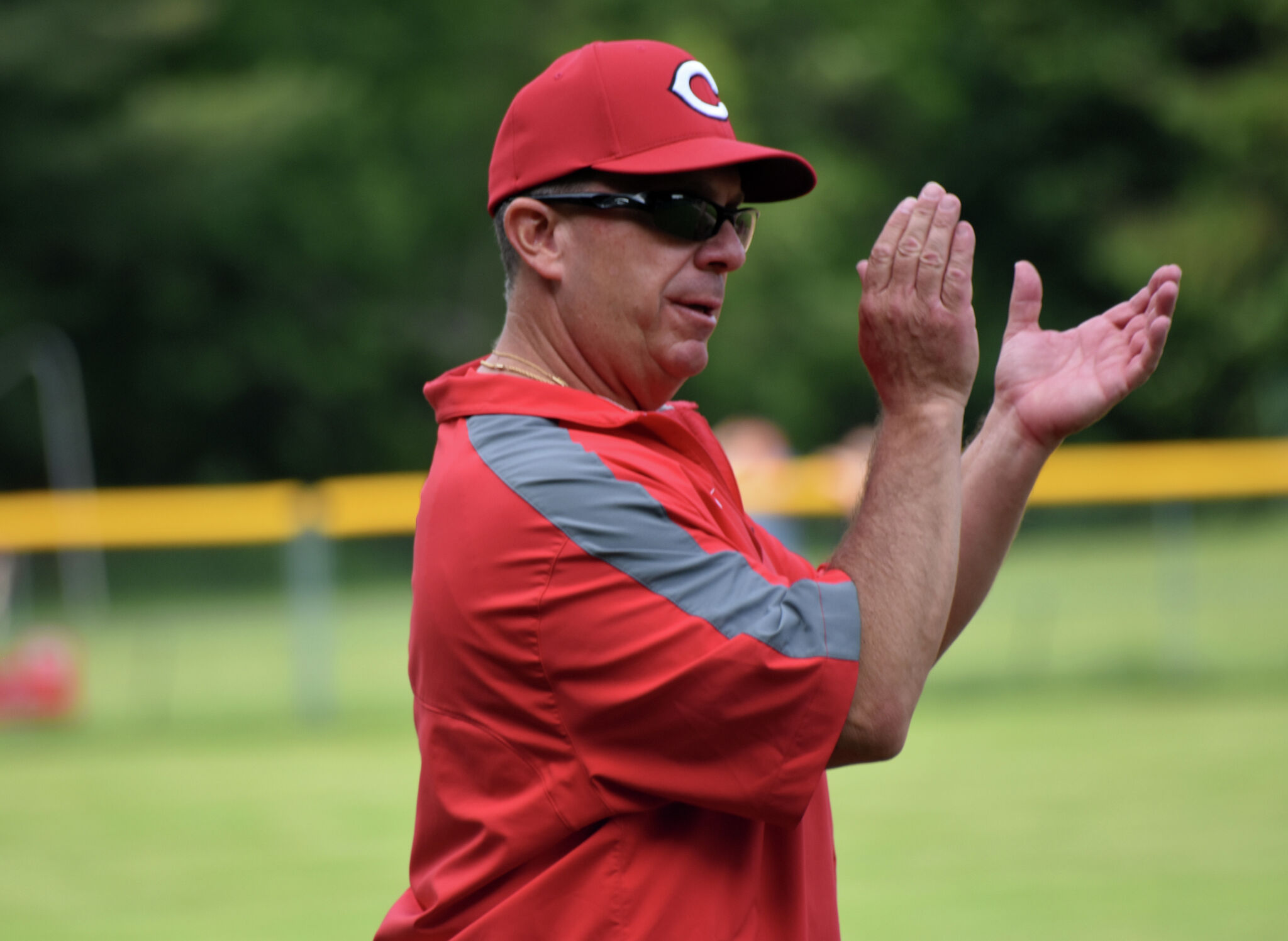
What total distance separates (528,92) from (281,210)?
2827 centimetres

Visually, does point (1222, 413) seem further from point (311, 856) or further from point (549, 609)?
point (549, 609)

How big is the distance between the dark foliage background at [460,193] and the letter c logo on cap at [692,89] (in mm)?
24771

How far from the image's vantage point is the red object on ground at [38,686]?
11.5 meters

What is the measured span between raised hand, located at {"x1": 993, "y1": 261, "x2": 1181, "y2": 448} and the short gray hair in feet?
2.86

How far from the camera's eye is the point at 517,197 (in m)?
2.33

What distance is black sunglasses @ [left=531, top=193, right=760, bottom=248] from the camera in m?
2.26

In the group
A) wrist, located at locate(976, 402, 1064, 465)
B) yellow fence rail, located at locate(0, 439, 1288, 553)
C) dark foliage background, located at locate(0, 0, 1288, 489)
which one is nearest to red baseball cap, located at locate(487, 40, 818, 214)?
wrist, located at locate(976, 402, 1064, 465)

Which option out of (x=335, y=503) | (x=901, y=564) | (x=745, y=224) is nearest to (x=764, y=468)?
(x=335, y=503)

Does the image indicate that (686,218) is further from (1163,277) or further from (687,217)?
(1163,277)

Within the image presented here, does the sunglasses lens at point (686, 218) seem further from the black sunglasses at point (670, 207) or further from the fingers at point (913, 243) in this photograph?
the fingers at point (913, 243)

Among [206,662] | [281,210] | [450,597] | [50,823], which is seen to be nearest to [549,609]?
[450,597]

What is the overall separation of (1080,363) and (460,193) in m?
29.8

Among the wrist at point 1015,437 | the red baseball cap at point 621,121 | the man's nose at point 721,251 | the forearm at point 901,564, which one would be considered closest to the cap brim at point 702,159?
the red baseball cap at point 621,121

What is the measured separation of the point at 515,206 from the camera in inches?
91.2
